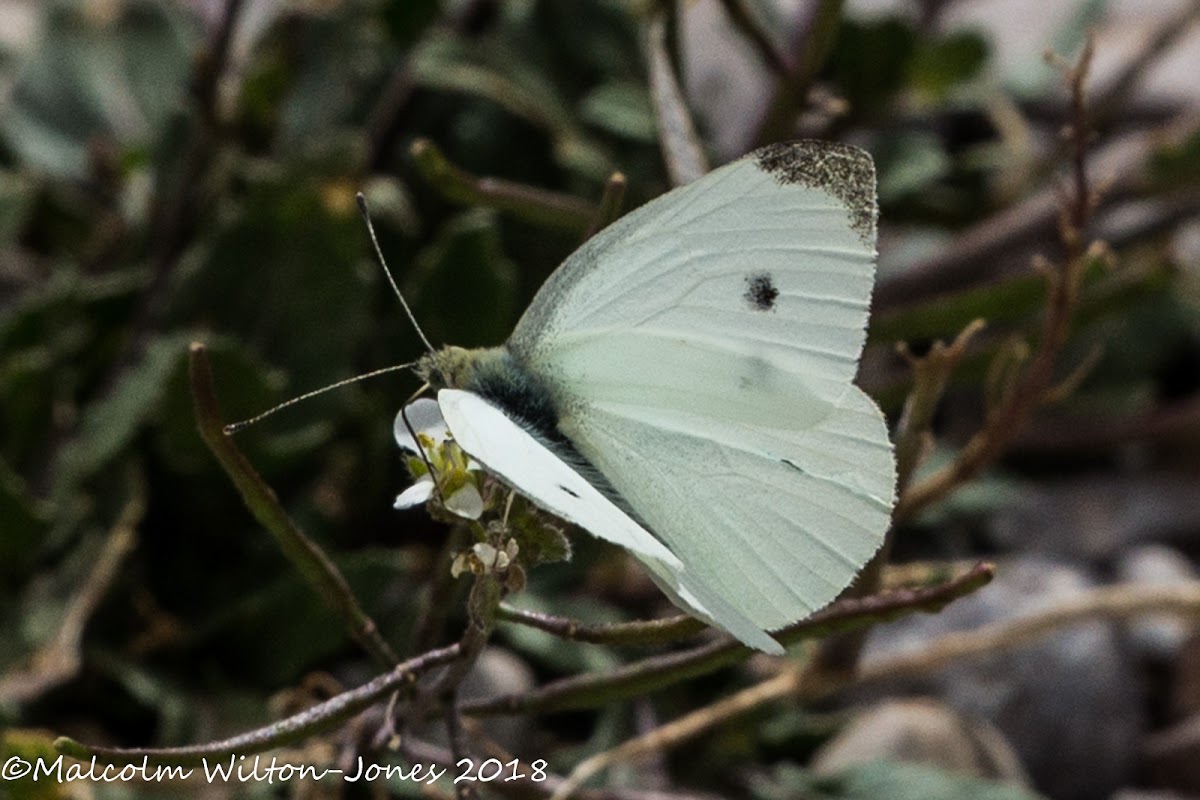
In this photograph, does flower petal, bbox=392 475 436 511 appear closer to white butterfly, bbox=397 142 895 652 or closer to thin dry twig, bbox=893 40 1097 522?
white butterfly, bbox=397 142 895 652

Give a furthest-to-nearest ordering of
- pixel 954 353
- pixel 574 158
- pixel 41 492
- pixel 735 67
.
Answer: pixel 735 67 < pixel 574 158 < pixel 41 492 < pixel 954 353

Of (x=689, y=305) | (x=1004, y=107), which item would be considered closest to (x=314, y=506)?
(x=689, y=305)

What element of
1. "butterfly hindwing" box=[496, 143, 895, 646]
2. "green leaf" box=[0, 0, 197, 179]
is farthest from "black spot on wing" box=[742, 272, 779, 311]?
"green leaf" box=[0, 0, 197, 179]

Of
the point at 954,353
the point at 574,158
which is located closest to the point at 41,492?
the point at 574,158

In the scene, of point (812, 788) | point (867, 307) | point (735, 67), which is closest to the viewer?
point (867, 307)

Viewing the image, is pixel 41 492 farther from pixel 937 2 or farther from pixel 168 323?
pixel 937 2

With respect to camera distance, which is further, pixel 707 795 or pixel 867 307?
pixel 707 795

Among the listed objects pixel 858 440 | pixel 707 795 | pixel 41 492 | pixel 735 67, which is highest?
pixel 858 440

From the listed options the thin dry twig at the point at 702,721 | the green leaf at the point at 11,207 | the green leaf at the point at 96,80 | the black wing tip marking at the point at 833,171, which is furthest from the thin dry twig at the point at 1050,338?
the green leaf at the point at 96,80

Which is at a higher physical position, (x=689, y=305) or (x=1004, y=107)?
(x=689, y=305)
